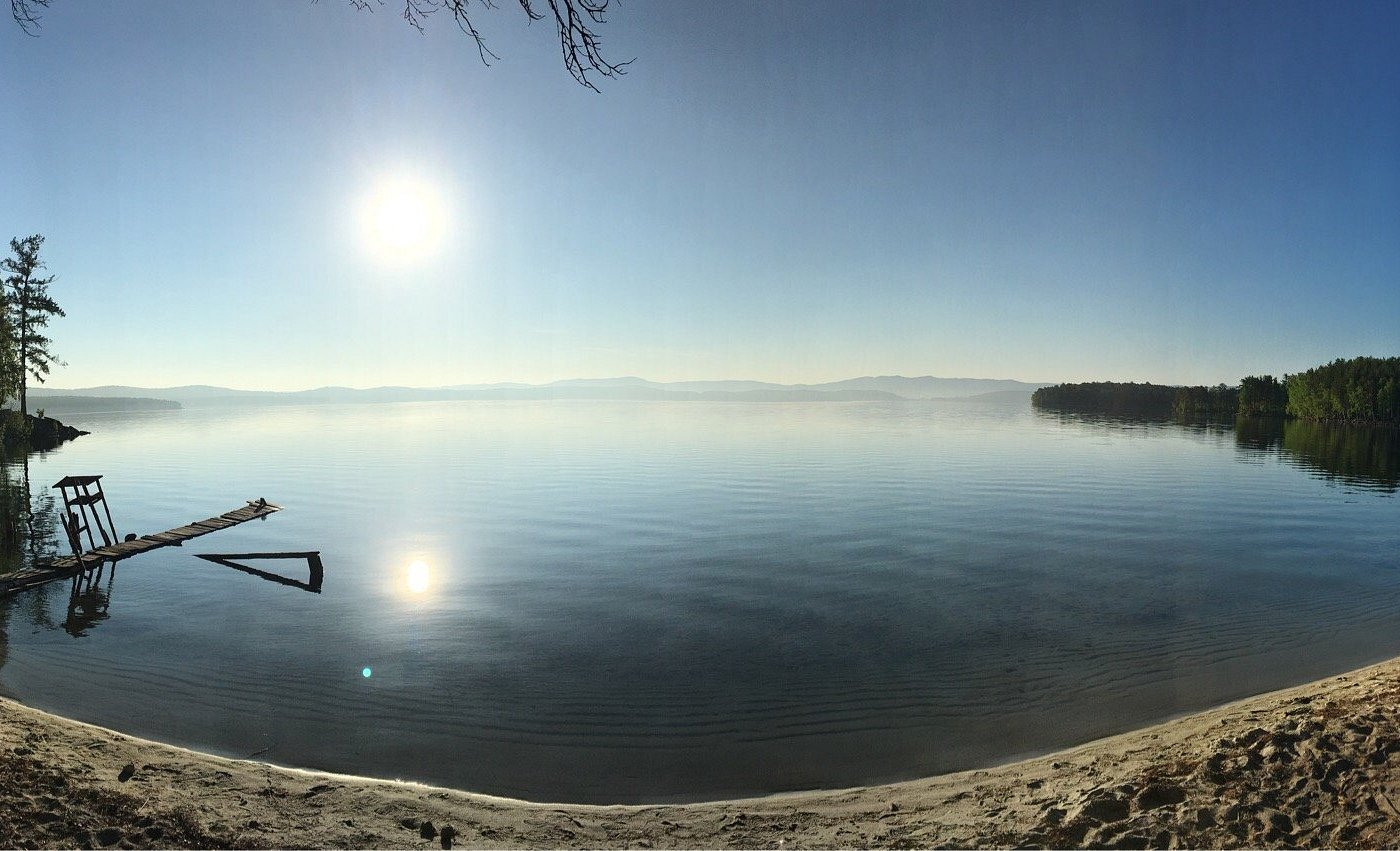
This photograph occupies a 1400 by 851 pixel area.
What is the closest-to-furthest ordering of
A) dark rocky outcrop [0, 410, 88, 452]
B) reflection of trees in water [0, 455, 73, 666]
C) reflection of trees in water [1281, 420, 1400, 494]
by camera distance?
1. reflection of trees in water [0, 455, 73, 666]
2. reflection of trees in water [1281, 420, 1400, 494]
3. dark rocky outcrop [0, 410, 88, 452]

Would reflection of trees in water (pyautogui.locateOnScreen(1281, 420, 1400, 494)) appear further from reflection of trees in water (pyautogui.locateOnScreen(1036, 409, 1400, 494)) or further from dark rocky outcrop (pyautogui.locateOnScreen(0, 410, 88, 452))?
dark rocky outcrop (pyautogui.locateOnScreen(0, 410, 88, 452))

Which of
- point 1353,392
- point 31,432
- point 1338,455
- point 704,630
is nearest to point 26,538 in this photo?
point 704,630

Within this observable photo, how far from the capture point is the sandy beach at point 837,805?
7.18 meters

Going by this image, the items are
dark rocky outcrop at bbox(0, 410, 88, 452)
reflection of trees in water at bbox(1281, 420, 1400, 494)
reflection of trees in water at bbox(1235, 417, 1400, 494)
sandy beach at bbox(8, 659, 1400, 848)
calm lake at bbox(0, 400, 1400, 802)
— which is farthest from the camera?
dark rocky outcrop at bbox(0, 410, 88, 452)

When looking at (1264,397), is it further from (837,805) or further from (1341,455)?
(837,805)

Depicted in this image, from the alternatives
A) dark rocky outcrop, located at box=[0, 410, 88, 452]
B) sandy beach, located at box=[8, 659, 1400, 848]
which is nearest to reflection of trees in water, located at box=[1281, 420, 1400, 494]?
sandy beach, located at box=[8, 659, 1400, 848]

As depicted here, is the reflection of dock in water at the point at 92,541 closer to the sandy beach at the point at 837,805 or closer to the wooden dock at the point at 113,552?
the wooden dock at the point at 113,552

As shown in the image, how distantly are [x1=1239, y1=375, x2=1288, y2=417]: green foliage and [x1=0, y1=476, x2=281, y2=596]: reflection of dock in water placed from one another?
229 m

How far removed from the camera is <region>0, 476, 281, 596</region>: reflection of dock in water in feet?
A: 72.0

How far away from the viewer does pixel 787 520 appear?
107 feet

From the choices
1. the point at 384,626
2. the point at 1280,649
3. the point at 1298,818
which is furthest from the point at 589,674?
the point at 1280,649

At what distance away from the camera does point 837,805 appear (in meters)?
9.22

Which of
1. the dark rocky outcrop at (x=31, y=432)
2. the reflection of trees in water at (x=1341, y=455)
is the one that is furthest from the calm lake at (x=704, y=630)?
the dark rocky outcrop at (x=31, y=432)

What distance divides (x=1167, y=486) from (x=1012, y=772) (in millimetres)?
43895
